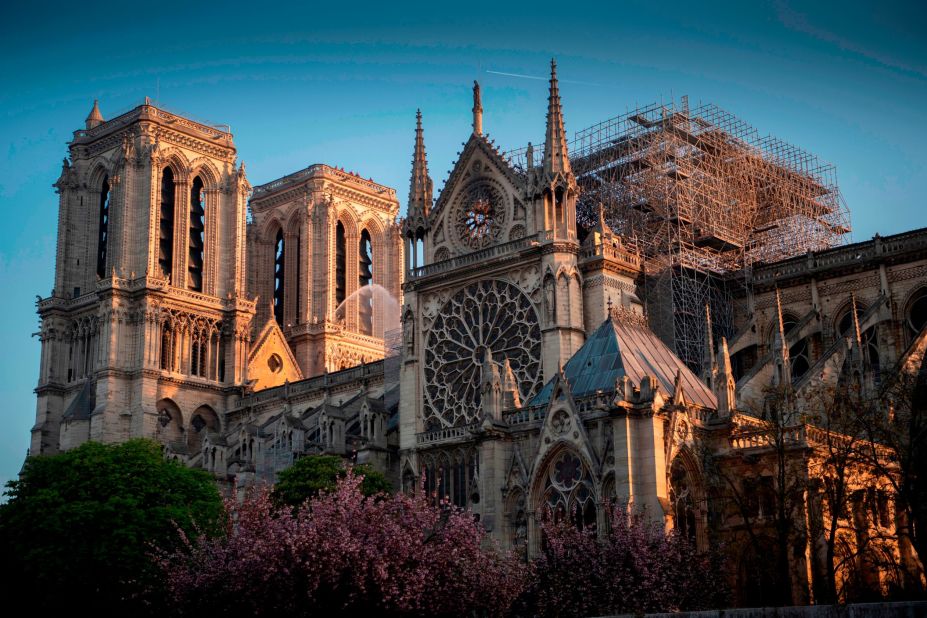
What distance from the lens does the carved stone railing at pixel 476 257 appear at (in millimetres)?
49406

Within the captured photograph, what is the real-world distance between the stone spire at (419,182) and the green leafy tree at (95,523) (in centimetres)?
1435

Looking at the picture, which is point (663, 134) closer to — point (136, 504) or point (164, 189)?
point (136, 504)

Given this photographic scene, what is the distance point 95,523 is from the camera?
143 feet

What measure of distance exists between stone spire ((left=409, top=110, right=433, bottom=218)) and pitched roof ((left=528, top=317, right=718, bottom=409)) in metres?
18.5

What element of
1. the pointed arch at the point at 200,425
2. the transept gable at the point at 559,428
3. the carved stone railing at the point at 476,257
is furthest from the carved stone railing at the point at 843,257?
the pointed arch at the point at 200,425

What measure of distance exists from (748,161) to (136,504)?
30.5 m

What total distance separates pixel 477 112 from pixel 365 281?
34.5 meters

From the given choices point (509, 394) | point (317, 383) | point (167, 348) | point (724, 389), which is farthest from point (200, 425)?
point (724, 389)

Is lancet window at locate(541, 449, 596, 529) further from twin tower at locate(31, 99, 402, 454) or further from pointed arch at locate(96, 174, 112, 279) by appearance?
pointed arch at locate(96, 174, 112, 279)

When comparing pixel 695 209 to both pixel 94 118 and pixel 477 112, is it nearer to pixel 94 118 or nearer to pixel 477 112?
pixel 477 112

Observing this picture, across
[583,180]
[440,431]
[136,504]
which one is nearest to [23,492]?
[136,504]

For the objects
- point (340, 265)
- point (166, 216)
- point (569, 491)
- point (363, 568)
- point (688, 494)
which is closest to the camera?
point (363, 568)

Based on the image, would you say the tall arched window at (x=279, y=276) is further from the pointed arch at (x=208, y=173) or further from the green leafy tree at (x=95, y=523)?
the green leafy tree at (x=95, y=523)

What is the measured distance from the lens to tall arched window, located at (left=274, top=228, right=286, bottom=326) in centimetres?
8612
